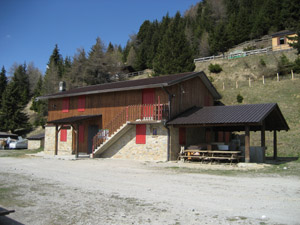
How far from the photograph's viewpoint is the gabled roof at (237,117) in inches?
585

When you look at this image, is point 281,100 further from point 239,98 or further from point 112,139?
point 112,139

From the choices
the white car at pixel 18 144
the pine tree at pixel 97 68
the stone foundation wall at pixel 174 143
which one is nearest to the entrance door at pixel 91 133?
the stone foundation wall at pixel 174 143

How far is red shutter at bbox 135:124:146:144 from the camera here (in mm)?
18516

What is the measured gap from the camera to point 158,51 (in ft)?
174

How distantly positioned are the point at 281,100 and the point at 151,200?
2464cm

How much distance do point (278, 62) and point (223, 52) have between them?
2328cm

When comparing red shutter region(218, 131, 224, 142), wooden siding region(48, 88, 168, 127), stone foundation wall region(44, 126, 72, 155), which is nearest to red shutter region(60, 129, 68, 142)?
stone foundation wall region(44, 126, 72, 155)

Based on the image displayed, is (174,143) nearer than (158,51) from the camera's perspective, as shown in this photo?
Yes

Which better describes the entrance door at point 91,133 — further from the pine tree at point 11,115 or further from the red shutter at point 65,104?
the pine tree at point 11,115

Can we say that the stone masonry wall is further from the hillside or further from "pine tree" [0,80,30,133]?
the hillside

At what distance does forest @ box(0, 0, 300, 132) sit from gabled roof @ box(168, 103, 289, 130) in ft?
54.2

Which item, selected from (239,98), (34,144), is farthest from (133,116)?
(34,144)

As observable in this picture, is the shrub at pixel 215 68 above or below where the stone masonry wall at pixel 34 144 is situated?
above

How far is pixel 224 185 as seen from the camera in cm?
907
